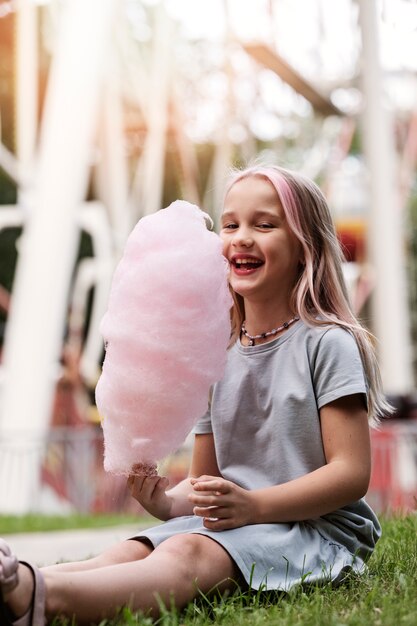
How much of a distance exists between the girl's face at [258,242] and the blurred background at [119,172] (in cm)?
38

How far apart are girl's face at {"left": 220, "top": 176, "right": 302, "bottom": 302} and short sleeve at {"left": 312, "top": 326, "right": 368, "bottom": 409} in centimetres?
22

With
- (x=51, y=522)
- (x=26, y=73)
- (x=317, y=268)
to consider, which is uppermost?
(x=26, y=73)

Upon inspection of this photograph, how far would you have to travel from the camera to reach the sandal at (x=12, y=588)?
2.02 m

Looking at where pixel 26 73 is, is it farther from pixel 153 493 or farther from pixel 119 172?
pixel 153 493

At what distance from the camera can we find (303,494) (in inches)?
99.6

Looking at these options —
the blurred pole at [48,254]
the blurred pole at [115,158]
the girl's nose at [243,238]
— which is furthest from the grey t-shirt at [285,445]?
the blurred pole at [115,158]

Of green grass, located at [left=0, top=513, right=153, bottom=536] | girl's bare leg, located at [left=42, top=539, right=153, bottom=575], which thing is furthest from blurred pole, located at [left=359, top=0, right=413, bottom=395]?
girl's bare leg, located at [left=42, top=539, right=153, bottom=575]

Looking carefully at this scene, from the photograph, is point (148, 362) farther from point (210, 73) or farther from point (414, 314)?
point (414, 314)

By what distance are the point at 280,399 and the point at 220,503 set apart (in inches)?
15.1

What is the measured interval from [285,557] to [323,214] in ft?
3.13

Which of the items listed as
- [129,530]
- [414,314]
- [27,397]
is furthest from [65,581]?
[414,314]

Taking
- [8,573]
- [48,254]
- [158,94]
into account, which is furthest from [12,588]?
[158,94]

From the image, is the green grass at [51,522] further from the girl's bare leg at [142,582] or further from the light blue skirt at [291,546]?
the girl's bare leg at [142,582]

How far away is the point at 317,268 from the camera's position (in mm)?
2869
